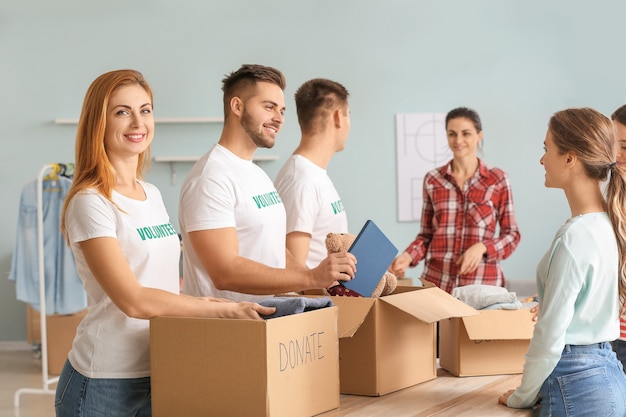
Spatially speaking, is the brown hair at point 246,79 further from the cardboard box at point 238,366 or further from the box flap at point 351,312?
the cardboard box at point 238,366

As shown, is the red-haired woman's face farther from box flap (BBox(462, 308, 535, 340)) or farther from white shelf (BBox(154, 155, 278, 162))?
white shelf (BBox(154, 155, 278, 162))

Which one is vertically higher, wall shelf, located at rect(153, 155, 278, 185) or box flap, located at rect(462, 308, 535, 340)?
wall shelf, located at rect(153, 155, 278, 185)

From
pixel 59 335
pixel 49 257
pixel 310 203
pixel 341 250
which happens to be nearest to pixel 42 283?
pixel 49 257

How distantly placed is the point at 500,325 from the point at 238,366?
0.84 metres

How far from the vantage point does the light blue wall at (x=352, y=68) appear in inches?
234

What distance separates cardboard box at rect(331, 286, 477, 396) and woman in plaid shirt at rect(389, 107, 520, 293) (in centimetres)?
155

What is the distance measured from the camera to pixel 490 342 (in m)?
2.22

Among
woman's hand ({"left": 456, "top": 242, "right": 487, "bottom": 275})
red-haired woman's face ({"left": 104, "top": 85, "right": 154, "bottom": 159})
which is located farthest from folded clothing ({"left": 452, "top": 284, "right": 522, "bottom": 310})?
woman's hand ({"left": 456, "top": 242, "right": 487, "bottom": 275})

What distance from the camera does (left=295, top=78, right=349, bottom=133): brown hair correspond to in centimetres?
306

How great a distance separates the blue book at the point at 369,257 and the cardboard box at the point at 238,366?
21 cm

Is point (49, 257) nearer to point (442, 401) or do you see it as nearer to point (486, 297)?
point (486, 297)

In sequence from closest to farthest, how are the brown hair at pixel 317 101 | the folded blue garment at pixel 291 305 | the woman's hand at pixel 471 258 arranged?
1. the folded blue garment at pixel 291 305
2. the brown hair at pixel 317 101
3. the woman's hand at pixel 471 258

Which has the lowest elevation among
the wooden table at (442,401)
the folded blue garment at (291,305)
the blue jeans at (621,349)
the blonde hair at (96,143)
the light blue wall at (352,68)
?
the wooden table at (442,401)

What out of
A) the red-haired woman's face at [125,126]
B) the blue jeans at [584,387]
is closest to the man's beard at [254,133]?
the red-haired woman's face at [125,126]
